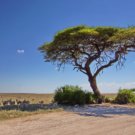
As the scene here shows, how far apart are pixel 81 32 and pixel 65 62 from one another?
392 cm

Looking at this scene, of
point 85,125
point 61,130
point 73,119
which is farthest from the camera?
point 73,119

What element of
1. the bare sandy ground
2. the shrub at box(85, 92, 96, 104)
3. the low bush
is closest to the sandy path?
the bare sandy ground

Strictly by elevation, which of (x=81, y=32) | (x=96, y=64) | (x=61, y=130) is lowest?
(x=61, y=130)

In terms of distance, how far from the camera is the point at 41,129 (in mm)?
12367

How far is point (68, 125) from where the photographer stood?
13.2 m

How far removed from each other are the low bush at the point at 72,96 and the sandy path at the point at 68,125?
735cm

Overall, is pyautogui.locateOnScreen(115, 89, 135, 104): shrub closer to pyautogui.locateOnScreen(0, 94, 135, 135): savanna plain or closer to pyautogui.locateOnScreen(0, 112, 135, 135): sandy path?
pyautogui.locateOnScreen(0, 94, 135, 135): savanna plain

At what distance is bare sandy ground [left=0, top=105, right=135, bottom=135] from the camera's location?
39.1 feet

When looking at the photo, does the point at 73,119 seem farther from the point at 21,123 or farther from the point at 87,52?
the point at 87,52

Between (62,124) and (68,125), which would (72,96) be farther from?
(68,125)

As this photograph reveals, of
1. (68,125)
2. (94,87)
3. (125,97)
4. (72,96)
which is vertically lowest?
(68,125)

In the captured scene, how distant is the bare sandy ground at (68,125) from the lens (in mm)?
11914

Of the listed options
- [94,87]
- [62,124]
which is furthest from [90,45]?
[62,124]

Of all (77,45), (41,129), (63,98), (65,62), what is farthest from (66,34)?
(41,129)
